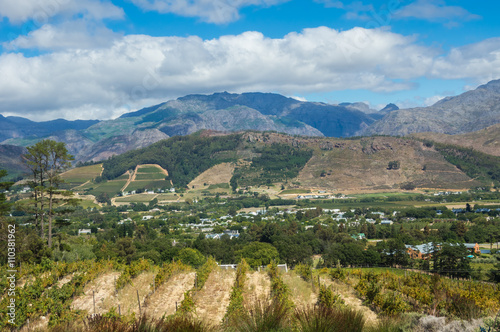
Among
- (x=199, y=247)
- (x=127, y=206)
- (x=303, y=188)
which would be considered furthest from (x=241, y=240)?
(x=303, y=188)

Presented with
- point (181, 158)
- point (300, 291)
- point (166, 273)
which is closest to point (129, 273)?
point (166, 273)

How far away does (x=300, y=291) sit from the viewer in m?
15.8

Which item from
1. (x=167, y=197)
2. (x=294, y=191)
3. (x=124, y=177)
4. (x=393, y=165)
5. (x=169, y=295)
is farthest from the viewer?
(x=124, y=177)

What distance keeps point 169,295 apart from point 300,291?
563cm

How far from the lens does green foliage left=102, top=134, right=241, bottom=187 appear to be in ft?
527

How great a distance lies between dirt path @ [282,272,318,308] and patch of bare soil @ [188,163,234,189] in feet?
432

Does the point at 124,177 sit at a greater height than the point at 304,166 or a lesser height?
lesser

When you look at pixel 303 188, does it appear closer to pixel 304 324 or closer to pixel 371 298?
pixel 371 298

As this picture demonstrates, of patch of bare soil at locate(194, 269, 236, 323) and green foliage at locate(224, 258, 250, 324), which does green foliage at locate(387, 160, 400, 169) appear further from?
green foliage at locate(224, 258, 250, 324)

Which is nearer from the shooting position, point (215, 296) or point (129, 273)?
point (215, 296)

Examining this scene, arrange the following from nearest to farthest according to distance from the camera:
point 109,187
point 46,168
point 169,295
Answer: point 169,295 < point 46,168 < point 109,187

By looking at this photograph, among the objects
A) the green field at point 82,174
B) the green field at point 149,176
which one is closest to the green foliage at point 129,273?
the green field at point 82,174

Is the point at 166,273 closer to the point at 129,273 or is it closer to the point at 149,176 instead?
the point at 129,273

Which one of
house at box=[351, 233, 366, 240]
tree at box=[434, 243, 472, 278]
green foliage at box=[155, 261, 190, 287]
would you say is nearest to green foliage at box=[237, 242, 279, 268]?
tree at box=[434, 243, 472, 278]
